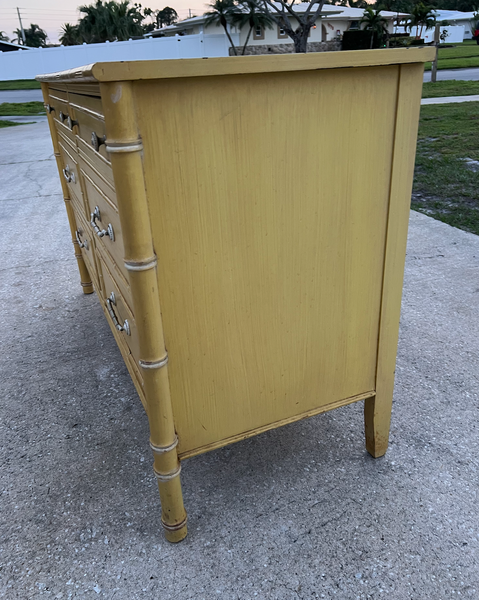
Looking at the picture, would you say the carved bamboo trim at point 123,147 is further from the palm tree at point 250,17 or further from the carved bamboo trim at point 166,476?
the palm tree at point 250,17

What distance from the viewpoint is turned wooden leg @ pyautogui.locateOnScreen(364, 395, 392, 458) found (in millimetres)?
1718

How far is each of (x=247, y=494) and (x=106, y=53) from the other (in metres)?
32.2

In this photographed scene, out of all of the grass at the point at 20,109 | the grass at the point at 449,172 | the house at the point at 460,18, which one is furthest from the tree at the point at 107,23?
the grass at the point at 449,172

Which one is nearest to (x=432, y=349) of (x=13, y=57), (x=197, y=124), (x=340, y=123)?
(x=340, y=123)

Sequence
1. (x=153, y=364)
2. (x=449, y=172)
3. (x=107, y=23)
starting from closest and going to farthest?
(x=153, y=364)
(x=449, y=172)
(x=107, y=23)

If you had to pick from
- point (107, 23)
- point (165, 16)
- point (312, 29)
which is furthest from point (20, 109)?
point (165, 16)

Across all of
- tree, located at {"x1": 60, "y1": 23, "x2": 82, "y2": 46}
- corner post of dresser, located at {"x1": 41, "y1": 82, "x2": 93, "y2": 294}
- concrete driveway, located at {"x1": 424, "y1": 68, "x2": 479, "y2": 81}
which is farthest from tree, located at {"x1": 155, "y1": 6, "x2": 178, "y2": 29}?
corner post of dresser, located at {"x1": 41, "y1": 82, "x2": 93, "y2": 294}

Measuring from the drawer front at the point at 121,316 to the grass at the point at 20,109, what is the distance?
611 inches

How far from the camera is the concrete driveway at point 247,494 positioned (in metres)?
1.38

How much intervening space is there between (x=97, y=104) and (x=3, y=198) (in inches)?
204

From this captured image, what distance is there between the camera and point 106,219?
5.10ft

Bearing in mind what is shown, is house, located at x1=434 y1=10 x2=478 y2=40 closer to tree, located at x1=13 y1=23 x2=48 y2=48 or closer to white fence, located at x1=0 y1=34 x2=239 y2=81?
white fence, located at x1=0 y1=34 x2=239 y2=81

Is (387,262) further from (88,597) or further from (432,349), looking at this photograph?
(88,597)

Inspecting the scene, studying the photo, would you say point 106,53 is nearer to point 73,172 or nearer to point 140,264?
point 73,172
